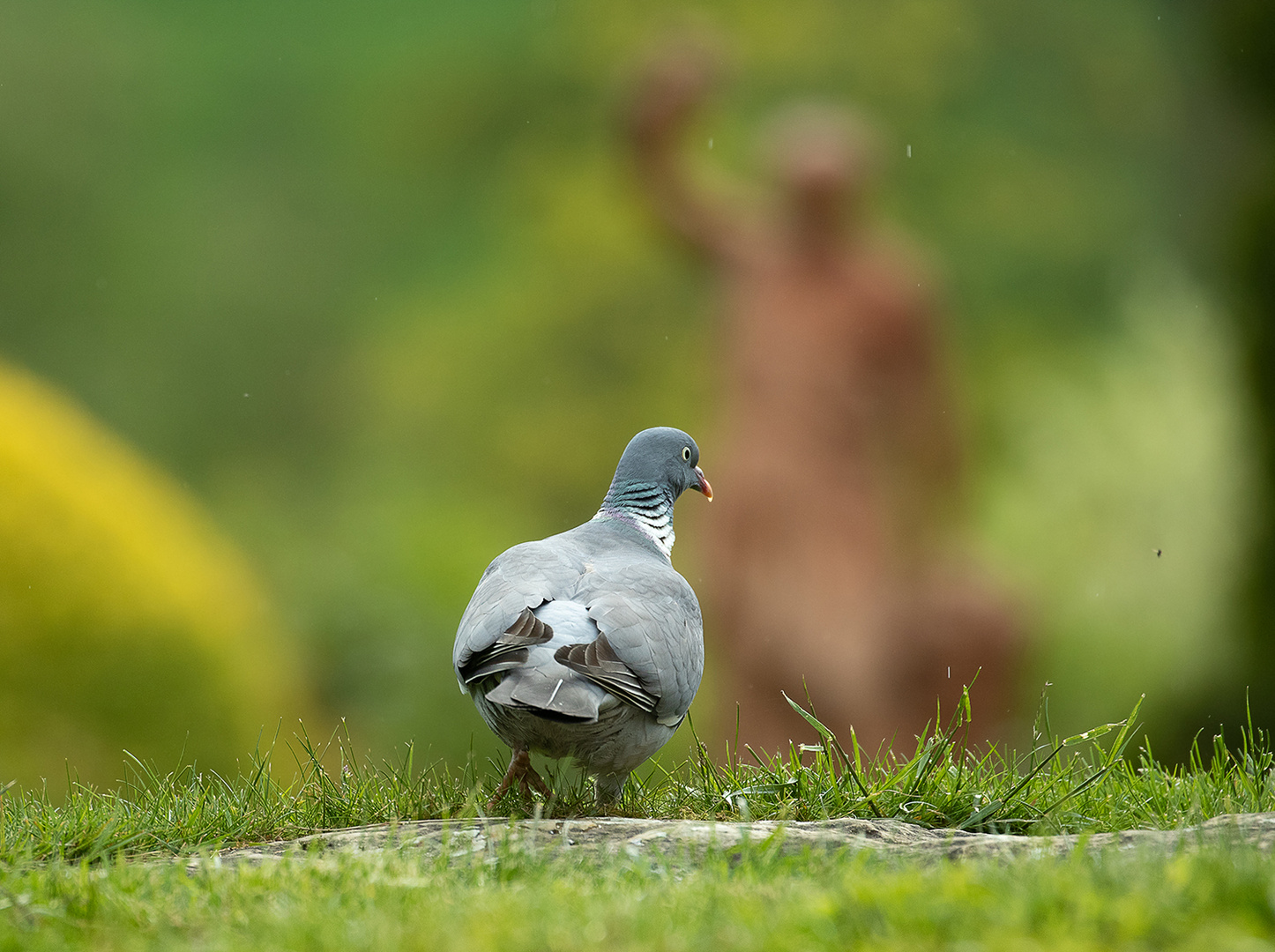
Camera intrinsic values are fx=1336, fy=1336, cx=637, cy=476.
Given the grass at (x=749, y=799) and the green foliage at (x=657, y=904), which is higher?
the green foliage at (x=657, y=904)

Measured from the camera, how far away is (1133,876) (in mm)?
2400

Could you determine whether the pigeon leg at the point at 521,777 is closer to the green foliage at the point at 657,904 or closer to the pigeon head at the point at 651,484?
the green foliage at the point at 657,904

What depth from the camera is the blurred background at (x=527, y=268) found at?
12414 millimetres

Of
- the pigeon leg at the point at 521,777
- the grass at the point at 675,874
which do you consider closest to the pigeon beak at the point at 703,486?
the grass at the point at 675,874

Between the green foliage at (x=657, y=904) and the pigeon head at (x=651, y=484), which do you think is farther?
the pigeon head at (x=651, y=484)

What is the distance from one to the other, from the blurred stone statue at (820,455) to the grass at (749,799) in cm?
471

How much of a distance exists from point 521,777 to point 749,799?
2.18 feet

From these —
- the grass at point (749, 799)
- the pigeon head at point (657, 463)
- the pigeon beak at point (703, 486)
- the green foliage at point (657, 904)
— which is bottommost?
the grass at point (749, 799)

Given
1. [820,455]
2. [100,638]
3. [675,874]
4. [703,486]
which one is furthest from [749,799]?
[820,455]

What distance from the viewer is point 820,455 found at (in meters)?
9.55

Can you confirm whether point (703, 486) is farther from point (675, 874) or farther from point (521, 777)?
point (675, 874)

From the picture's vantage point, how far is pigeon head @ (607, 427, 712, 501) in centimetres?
470

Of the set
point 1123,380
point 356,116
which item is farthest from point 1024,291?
point 356,116

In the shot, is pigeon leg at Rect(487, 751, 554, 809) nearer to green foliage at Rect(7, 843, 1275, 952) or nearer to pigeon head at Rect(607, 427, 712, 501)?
green foliage at Rect(7, 843, 1275, 952)
